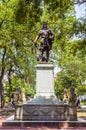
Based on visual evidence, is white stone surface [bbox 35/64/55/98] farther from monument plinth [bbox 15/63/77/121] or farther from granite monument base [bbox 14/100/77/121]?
granite monument base [bbox 14/100/77/121]

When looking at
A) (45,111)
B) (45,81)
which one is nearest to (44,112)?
(45,111)

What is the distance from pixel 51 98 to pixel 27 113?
174 centimetres

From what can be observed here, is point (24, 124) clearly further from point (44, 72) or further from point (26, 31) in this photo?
point (26, 31)

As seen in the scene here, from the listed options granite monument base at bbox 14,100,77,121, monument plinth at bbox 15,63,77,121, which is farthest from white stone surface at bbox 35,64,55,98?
granite monument base at bbox 14,100,77,121

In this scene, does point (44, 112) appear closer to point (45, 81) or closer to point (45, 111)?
point (45, 111)

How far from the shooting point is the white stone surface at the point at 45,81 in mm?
17812

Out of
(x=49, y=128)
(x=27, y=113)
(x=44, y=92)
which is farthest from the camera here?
(x=44, y=92)

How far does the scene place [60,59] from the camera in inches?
1305

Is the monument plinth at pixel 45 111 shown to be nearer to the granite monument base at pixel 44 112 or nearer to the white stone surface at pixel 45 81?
the granite monument base at pixel 44 112

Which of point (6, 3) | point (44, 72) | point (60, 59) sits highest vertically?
point (6, 3)

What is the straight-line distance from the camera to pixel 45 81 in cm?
1791

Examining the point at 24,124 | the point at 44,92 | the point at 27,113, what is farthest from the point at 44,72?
the point at 24,124

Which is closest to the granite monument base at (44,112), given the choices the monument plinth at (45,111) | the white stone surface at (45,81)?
the monument plinth at (45,111)

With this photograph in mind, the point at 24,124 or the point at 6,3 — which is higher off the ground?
the point at 6,3
